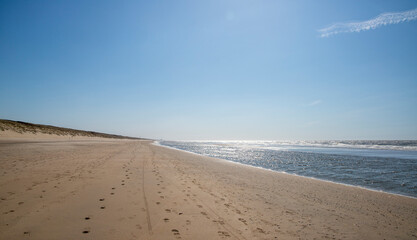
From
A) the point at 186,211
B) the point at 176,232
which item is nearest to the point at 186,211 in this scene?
the point at 186,211

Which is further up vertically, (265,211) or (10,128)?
(10,128)

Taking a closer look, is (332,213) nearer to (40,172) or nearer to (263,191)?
(263,191)

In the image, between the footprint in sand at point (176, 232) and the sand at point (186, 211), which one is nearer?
the footprint in sand at point (176, 232)

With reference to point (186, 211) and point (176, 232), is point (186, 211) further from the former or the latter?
point (176, 232)

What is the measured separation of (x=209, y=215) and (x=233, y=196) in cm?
247

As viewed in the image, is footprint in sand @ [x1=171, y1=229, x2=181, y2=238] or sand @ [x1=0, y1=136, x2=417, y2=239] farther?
sand @ [x1=0, y1=136, x2=417, y2=239]

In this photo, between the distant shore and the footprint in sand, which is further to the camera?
the distant shore

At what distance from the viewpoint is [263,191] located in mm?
9180

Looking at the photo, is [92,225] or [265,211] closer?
[92,225]

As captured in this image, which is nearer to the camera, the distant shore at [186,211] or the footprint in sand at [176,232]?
the footprint in sand at [176,232]

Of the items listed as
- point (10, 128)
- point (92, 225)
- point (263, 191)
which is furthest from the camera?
point (10, 128)

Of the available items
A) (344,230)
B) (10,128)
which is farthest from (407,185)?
(10,128)

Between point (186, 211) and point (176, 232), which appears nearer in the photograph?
point (176, 232)

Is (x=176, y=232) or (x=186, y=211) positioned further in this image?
(x=186, y=211)
